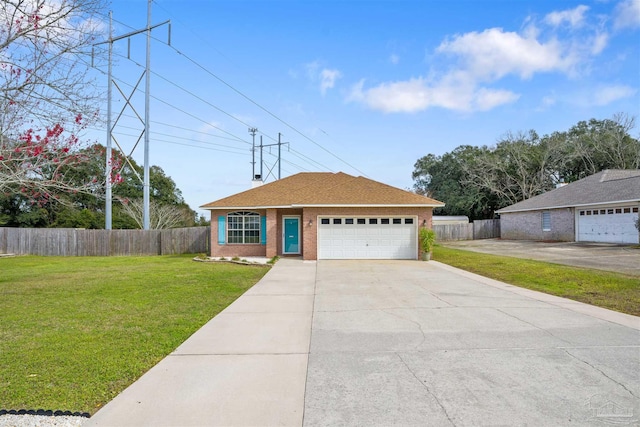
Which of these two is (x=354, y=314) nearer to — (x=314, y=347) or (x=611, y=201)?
(x=314, y=347)

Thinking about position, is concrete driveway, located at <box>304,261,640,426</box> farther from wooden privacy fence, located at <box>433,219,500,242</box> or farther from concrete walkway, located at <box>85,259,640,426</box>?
wooden privacy fence, located at <box>433,219,500,242</box>

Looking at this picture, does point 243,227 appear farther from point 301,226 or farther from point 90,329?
point 90,329

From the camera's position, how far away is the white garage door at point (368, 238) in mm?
18328

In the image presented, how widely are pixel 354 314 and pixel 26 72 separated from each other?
7025 mm

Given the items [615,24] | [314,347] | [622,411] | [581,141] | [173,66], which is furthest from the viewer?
[581,141]

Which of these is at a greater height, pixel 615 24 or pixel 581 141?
pixel 581 141

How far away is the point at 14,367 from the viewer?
14.8 feet

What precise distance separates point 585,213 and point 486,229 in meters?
10.2

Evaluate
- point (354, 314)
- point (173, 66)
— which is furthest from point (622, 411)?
point (173, 66)

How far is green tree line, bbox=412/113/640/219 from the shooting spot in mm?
39562

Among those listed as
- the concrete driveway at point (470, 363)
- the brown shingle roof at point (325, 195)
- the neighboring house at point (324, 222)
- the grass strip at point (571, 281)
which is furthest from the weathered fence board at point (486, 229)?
Result: the concrete driveway at point (470, 363)

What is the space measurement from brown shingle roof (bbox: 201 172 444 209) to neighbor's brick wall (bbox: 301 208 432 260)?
1.30ft

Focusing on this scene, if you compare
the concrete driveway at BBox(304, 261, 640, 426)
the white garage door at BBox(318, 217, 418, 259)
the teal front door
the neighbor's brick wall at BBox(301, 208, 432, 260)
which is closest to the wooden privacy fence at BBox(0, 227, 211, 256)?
the teal front door

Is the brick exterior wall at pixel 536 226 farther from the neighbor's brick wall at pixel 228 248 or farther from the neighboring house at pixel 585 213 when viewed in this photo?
the neighbor's brick wall at pixel 228 248
